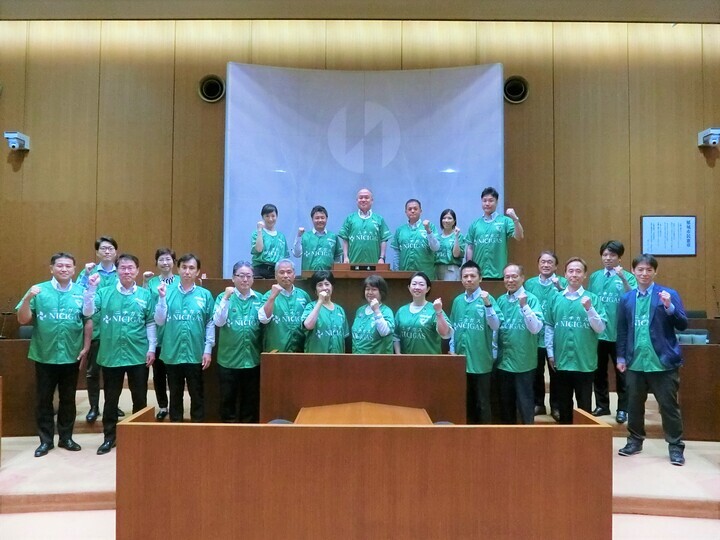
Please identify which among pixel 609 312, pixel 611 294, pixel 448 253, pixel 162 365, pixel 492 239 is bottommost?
pixel 162 365

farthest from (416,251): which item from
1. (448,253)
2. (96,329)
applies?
(96,329)

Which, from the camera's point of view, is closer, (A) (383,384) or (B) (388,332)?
(A) (383,384)

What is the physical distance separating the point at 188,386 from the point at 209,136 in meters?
4.13

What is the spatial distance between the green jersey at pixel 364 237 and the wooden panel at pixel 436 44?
2.78 meters

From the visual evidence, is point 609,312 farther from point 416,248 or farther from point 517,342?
point 416,248

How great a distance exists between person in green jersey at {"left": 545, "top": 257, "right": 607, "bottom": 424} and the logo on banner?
383 cm

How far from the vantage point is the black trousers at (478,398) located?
3746mm

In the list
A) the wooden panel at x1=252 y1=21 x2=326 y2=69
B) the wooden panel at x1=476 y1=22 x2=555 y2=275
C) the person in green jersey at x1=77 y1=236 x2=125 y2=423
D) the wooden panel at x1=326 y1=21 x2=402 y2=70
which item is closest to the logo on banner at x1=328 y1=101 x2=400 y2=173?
the wooden panel at x1=326 y1=21 x2=402 y2=70

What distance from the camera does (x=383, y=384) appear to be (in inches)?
126

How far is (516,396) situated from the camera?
3811mm

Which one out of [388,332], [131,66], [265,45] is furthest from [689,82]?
[131,66]

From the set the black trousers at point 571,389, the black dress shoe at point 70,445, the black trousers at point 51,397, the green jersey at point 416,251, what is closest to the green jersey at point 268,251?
the green jersey at point 416,251

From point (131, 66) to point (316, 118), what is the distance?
2438 millimetres

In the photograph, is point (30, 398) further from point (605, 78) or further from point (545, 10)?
point (605, 78)
